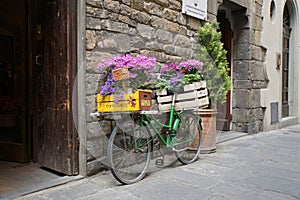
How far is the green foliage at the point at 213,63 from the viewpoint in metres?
4.46

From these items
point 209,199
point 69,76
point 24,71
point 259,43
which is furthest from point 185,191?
point 259,43

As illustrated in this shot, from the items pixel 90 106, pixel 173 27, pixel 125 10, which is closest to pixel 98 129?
pixel 90 106

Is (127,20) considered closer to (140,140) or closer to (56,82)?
(56,82)

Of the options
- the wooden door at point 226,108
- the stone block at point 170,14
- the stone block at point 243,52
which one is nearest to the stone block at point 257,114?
the wooden door at point 226,108

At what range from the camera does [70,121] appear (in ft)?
10.3

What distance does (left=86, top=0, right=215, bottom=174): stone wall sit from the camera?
3.24 metres

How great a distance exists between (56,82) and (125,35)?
953 mm

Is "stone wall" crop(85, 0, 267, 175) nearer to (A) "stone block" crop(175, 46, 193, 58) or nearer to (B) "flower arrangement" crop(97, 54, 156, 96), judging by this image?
(A) "stone block" crop(175, 46, 193, 58)

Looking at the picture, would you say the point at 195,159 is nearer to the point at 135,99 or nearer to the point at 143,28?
the point at 135,99

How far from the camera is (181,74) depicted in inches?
146

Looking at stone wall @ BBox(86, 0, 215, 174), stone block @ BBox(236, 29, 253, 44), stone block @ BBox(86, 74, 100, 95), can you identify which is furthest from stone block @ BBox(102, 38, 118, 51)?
stone block @ BBox(236, 29, 253, 44)

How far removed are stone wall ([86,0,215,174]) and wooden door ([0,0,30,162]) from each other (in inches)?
38.5

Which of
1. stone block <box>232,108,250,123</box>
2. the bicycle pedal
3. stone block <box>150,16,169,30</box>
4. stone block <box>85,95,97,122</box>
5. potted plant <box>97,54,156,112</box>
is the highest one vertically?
stone block <box>150,16,169,30</box>

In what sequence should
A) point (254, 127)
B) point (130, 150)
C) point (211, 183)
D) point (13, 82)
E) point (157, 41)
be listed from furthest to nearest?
1. point (254, 127)
2. point (157, 41)
3. point (13, 82)
4. point (130, 150)
5. point (211, 183)
